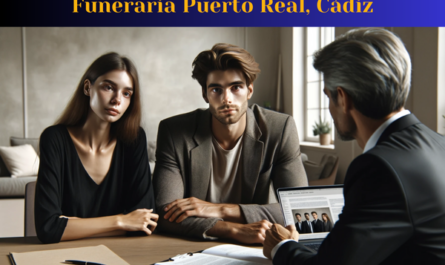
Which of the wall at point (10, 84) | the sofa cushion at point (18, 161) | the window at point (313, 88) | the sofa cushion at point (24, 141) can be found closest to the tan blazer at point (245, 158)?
the sofa cushion at point (18, 161)

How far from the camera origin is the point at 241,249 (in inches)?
48.1

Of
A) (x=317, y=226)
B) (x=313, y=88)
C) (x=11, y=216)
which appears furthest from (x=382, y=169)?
(x=313, y=88)

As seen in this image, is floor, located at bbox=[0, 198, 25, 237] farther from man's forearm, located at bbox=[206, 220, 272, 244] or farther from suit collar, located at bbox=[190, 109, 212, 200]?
man's forearm, located at bbox=[206, 220, 272, 244]

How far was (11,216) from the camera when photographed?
468 cm

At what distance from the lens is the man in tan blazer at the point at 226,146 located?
1851 millimetres

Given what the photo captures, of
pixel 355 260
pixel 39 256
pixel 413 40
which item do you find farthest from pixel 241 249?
pixel 413 40

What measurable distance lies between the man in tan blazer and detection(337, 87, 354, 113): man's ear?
2.96 feet

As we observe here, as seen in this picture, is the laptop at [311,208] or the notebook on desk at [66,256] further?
the laptop at [311,208]

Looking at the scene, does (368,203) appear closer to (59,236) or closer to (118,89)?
(59,236)

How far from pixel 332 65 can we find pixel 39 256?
39.1 inches

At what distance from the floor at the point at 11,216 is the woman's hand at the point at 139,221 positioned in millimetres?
3518

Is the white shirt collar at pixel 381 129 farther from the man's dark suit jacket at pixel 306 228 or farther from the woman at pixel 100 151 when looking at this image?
the woman at pixel 100 151

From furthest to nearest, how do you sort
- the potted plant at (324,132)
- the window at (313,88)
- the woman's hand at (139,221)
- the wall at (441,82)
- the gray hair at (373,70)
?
1. the window at (313,88)
2. the potted plant at (324,132)
3. the wall at (441,82)
4. the woman's hand at (139,221)
5. the gray hair at (373,70)

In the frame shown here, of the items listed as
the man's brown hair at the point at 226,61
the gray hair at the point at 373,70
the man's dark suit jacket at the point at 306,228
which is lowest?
the man's dark suit jacket at the point at 306,228
